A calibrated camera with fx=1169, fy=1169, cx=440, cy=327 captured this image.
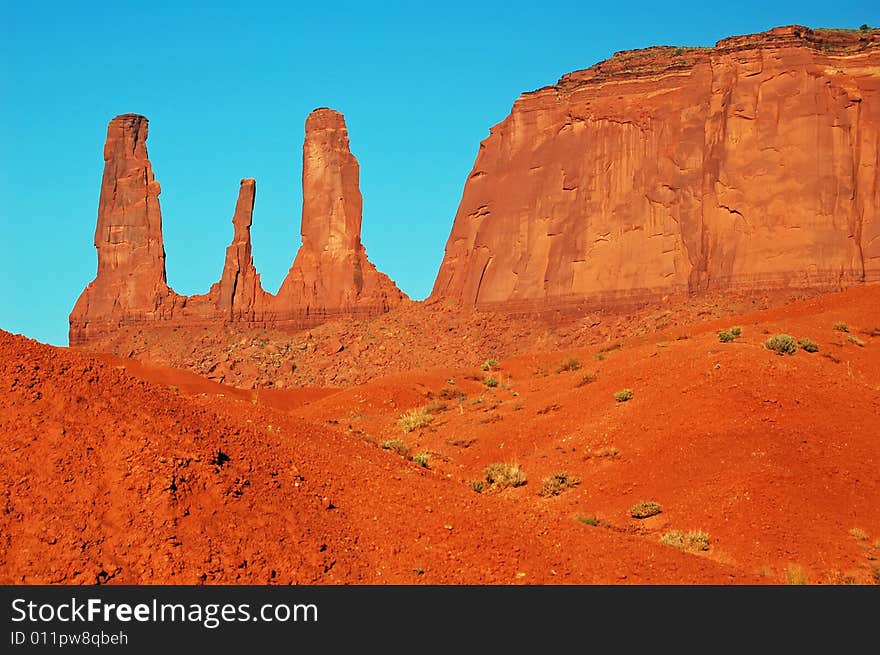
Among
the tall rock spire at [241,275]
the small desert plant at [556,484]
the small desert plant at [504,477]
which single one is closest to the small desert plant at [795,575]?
the small desert plant at [556,484]

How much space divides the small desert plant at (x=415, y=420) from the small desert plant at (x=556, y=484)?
25.7 ft

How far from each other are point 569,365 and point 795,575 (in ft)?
65.5

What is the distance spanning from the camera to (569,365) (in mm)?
34406

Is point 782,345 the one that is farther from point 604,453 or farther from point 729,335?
point 604,453

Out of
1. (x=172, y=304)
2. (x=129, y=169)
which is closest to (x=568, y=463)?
(x=172, y=304)

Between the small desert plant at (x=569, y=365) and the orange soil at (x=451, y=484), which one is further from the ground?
the small desert plant at (x=569, y=365)

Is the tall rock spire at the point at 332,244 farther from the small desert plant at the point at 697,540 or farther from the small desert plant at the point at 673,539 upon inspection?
the small desert plant at the point at 697,540

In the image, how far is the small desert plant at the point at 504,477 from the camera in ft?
70.1

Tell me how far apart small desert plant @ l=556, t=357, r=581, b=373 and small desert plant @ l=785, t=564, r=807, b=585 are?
1825 cm

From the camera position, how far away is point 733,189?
67.7 metres

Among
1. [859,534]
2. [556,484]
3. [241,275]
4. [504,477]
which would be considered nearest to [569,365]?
[504,477]

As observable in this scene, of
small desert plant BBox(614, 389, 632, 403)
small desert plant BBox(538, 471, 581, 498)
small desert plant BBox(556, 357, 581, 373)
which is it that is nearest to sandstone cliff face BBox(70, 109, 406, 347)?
small desert plant BBox(556, 357, 581, 373)

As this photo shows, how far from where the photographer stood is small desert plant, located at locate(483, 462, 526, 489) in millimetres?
21375

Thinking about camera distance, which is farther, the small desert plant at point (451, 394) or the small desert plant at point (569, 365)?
the small desert plant at point (569, 365)
